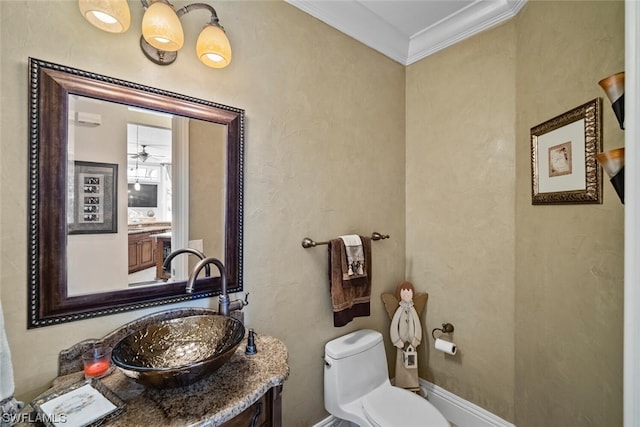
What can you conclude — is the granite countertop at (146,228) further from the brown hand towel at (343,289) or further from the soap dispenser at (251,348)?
the brown hand towel at (343,289)

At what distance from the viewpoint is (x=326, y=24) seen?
1.78 metres

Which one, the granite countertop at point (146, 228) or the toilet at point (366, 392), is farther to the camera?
the toilet at point (366, 392)

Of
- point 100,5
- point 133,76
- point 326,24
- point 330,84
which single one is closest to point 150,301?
point 133,76

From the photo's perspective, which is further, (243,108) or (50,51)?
(243,108)

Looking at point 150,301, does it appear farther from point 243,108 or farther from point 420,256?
point 420,256

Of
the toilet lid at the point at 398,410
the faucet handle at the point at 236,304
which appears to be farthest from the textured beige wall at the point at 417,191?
the toilet lid at the point at 398,410

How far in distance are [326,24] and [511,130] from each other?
128 cm

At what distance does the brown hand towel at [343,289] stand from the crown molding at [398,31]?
1.36 m

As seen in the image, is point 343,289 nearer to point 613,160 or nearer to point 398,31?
point 613,160

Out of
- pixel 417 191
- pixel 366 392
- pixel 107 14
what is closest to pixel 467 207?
pixel 417 191

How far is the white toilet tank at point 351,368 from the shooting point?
1656 mm

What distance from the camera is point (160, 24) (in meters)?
1.03
